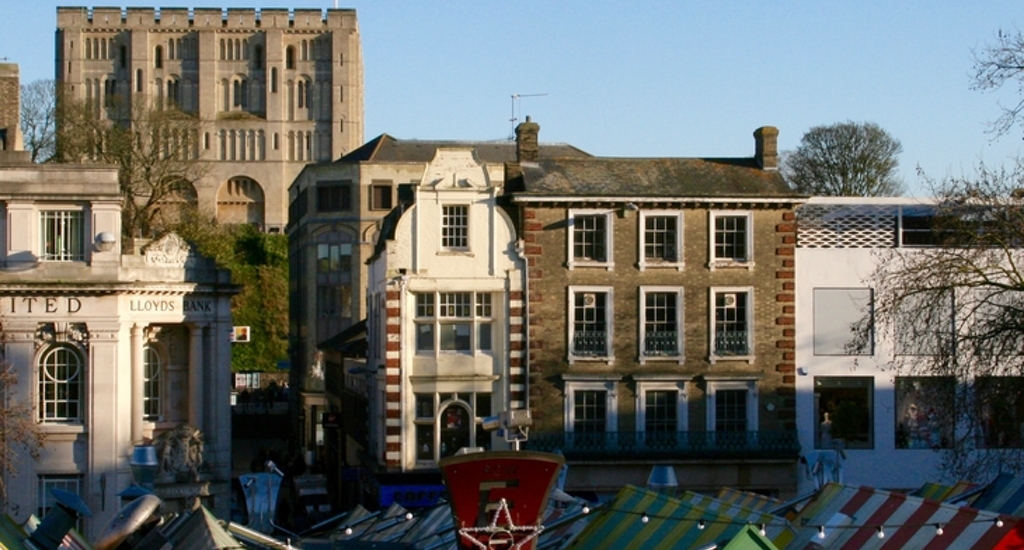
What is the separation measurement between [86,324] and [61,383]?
1.77 meters

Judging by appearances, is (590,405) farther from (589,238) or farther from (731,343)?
(589,238)

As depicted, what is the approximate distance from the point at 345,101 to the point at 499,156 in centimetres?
7815

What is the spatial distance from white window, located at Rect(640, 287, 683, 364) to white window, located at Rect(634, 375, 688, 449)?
74 cm

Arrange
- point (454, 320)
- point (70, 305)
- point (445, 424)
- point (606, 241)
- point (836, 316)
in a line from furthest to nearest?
point (836, 316), point (606, 241), point (454, 320), point (445, 424), point (70, 305)

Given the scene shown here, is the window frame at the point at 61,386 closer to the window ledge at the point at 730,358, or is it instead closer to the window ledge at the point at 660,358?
the window ledge at the point at 660,358

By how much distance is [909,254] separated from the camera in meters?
45.0

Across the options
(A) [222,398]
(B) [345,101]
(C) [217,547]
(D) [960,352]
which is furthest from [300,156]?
(C) [217,547]

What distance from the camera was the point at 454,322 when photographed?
4481cm

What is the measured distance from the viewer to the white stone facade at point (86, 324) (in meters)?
43.0

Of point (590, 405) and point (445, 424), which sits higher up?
point (590, 405)

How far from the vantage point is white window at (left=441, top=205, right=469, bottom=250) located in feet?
147

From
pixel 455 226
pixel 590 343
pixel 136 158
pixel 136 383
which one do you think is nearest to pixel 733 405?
pixel 590 343

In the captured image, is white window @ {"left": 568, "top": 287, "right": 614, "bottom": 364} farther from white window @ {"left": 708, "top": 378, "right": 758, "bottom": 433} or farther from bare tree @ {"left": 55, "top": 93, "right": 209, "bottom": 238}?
bare tree @ {"left": 55, "top": 93, "right": 209, "bottom": 238}

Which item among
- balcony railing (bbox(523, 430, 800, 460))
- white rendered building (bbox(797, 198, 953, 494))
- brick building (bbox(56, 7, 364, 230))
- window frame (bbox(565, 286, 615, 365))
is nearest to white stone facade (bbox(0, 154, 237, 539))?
balcony railing (bbox(523, 430, 800, 460))
